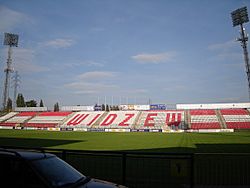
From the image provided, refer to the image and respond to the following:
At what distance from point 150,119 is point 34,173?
64.6 metres

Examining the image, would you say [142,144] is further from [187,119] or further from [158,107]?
[158,107]

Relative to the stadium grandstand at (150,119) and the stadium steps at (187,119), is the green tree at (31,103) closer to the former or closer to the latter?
the stadium grandstand at (150,119)

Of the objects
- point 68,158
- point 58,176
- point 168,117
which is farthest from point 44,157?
point 168,117

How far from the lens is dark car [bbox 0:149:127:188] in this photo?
14.9 ft

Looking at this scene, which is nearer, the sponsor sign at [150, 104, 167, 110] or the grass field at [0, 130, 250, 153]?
the grass field at [0, 130, 250, 153]

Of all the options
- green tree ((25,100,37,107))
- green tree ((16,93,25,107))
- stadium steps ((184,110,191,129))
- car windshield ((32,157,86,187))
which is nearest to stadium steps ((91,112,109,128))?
stadium steps ((184,110,191,129))

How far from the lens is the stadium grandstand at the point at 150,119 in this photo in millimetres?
61178

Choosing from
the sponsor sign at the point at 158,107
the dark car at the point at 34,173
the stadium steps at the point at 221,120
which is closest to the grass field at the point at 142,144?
the dark car at the point at 34,173

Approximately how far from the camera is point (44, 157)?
5.16m

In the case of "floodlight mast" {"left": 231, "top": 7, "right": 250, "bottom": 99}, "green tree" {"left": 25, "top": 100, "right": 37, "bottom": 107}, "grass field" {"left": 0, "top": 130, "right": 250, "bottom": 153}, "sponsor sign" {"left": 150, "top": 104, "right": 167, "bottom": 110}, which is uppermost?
"floodlight mast" {"left": 231, "top": 7, "right": 250, "bottom": 99}

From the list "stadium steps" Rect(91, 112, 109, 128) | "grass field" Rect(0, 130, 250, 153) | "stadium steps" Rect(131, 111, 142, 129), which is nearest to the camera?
"grass field" Rect(0, 130, 250, 153)

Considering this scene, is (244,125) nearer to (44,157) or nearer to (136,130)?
(136,130)

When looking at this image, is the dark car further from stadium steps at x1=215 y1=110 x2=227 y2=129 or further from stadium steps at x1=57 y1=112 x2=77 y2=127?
stadium steps at x1=57 y1=112 x2=77 y2=127

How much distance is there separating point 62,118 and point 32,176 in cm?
7395
